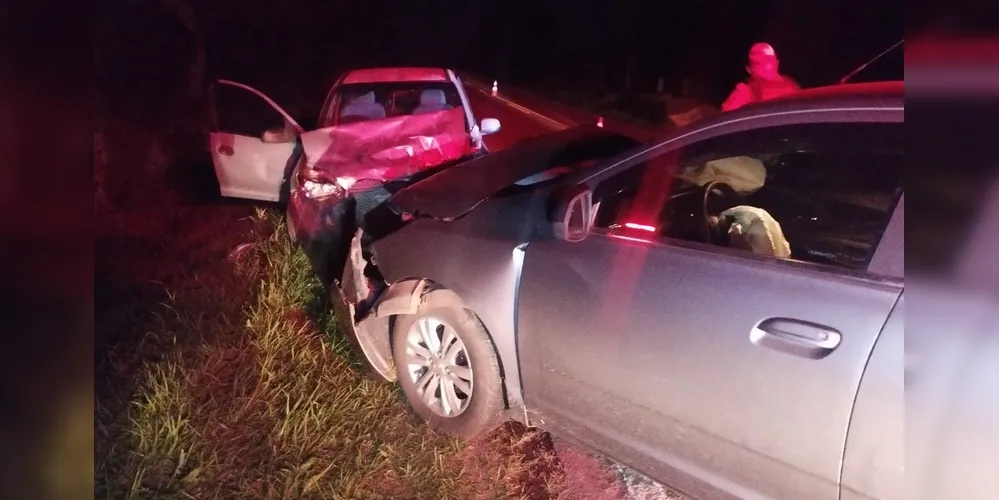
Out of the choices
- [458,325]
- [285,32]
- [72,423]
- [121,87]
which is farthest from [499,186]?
[285,32]

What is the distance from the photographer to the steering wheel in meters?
2.51

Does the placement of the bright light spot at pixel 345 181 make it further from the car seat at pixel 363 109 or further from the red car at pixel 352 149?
the car seat at pixel 363 109

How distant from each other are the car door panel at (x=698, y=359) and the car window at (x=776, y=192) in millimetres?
120

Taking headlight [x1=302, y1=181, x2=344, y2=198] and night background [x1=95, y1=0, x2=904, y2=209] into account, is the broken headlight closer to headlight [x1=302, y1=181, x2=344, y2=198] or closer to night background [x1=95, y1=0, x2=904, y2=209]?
headlight [x1=302, y1=181, x2=344, y2=198]

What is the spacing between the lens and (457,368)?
309cm

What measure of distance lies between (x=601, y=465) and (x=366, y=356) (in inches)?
45.7

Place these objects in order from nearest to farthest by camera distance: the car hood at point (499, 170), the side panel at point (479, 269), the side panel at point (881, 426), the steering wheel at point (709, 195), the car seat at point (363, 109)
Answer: the side panel at point (881, 426)
the steering wheel at point (709, 195)
the side panel at point (479, 269)
the car hood at point (499, 170)
the car seat at point (363, 109)

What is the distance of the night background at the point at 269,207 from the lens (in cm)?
302

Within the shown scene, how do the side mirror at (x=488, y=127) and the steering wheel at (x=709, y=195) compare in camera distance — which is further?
the side mirror at (x=488, y=127)

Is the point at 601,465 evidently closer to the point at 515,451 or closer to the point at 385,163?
the point at 515,451

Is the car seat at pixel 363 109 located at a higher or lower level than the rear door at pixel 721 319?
higher

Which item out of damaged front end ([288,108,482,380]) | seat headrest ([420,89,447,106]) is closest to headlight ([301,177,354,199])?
damaged front end ([288,108,482,380])

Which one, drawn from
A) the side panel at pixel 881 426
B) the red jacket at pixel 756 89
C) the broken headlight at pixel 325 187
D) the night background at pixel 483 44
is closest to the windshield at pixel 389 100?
the broken headlight at pixel 325 187

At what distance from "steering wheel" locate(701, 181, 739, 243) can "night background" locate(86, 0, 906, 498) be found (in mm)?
580
